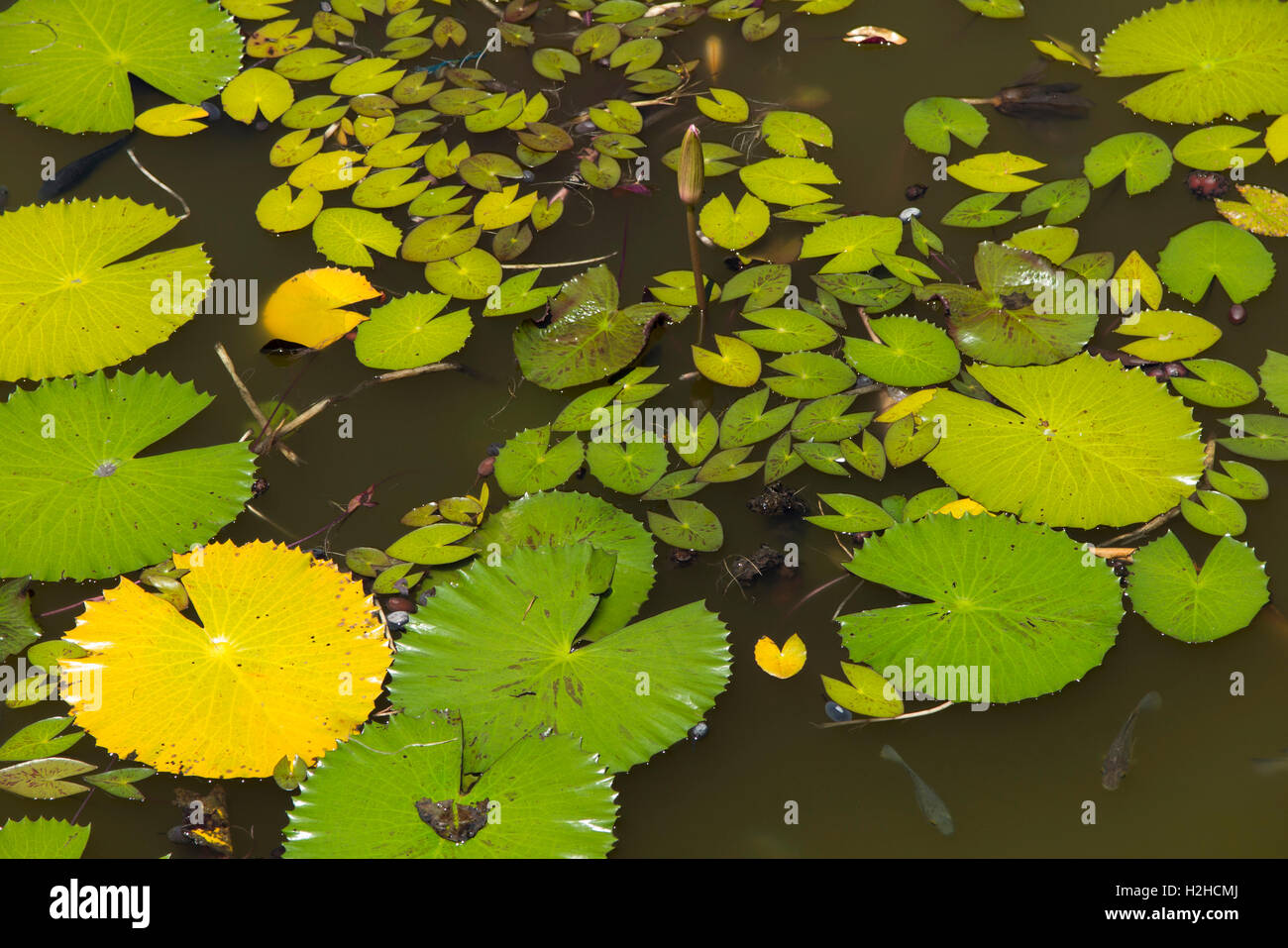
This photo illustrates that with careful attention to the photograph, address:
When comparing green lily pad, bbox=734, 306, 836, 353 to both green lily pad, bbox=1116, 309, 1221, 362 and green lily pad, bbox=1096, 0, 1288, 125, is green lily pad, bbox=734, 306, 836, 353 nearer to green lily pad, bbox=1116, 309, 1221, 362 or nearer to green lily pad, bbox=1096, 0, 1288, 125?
green lily pad, bbox=1116, 309, 1221, 362

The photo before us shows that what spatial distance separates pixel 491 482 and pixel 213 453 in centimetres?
67

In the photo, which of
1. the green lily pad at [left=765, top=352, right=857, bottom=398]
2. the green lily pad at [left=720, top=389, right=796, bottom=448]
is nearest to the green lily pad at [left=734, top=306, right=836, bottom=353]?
the green lily pad at [left=765, top=352, right=857, bottom=398]

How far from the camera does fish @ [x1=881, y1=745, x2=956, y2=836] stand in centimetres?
199

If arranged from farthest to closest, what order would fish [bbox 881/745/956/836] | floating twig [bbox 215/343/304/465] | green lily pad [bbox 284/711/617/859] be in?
floating twig [bbox 215/343/304/465] < fish [bbox 881/745/956/836] < green lily pad [bbox 284/711/617/859]

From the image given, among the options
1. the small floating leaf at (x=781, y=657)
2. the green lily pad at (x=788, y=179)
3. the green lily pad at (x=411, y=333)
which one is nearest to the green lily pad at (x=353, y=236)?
the green lily pad at (x=411, y=333)

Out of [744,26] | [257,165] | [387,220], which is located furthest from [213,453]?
[744,26]

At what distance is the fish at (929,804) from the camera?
199 centimetres

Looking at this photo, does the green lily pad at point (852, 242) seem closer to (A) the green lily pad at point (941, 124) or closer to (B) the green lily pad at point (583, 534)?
(A) the green lily pad at point (941, 124)

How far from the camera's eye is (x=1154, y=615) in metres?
2.16

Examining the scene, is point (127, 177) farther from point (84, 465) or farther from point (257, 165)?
point (84, 465)

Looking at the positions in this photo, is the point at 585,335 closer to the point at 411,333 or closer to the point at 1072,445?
the point at 411,333

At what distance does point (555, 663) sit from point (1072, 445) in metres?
1.25

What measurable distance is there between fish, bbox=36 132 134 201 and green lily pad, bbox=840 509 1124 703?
101 inches

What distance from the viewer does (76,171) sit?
3150 millimetres
